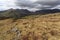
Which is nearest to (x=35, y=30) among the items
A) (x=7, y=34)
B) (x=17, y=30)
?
(x=17, y=30)

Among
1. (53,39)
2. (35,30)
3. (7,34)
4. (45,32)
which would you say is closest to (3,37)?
(7,34)

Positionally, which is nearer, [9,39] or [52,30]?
[52,30]

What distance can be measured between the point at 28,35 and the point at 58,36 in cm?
993

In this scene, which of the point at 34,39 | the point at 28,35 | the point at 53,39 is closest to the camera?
the point at 53,39

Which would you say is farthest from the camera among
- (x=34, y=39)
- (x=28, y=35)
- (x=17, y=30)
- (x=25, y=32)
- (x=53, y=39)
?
(x=17, y=30)

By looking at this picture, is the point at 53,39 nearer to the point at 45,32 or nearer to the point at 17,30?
the point at 45,32

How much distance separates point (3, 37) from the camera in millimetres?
Result: 51625

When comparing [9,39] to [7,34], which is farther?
[7,34]

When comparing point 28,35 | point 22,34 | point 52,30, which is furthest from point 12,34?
point 52,30

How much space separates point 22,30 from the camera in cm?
4966

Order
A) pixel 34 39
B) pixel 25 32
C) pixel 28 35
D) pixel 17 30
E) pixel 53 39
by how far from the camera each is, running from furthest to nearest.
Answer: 1. pixel 17 30
2. pixel 25 32
3. pixel 28 35
4. pixel 34 39
5. pixel 53 39

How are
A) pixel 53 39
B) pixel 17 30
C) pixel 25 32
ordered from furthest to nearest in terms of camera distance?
pixel 17 30 < pixel 25 32 < pixel 53 39

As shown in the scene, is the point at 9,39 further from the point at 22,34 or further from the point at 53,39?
the point at 53,39

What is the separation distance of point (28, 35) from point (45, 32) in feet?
18.5
